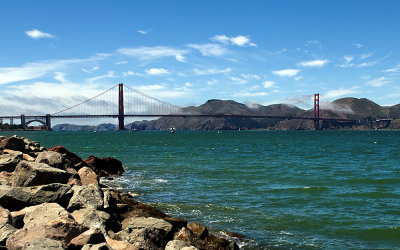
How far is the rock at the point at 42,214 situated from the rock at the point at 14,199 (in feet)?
3.11

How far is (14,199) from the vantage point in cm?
817

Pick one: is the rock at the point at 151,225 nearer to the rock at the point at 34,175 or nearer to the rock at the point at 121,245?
the rock at the point at 121,245

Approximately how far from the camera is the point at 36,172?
394 inches

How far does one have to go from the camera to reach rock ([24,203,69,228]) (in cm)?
686

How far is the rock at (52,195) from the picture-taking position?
328 inches

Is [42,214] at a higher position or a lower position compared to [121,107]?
lower

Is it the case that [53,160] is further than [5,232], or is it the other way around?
[53,160]

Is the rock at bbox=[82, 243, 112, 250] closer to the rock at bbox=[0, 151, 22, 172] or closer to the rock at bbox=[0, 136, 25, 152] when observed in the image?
the rock at bbox=[0, 151, 22, 172]

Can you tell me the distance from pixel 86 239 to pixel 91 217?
5.78ft

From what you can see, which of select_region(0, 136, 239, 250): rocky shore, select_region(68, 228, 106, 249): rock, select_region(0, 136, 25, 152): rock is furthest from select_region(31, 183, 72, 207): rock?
select_region(0, 136, 25, 152): rock

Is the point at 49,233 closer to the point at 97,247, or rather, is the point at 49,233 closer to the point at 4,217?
the point at 97,247

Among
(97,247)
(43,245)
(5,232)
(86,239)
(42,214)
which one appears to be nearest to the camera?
(43,245)

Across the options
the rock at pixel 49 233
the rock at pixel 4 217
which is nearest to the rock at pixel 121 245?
the rock at pixel 49 233

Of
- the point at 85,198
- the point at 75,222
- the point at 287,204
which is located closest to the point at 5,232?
the point at 75,222
